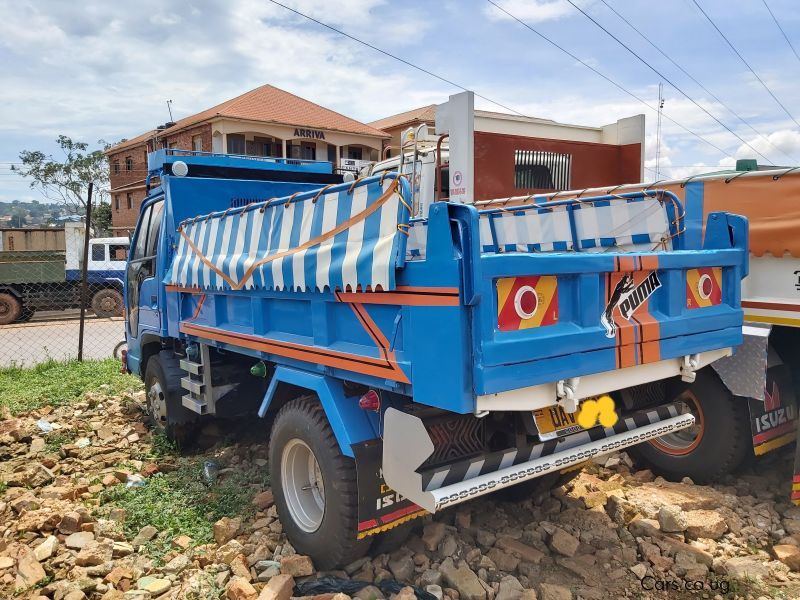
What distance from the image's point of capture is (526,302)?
2.43 m

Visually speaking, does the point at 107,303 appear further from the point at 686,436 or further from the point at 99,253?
Result: the point at 686,436

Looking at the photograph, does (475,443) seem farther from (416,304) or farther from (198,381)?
(198,381)

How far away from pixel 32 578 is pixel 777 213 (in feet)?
15.8

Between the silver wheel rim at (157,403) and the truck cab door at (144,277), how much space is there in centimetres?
53

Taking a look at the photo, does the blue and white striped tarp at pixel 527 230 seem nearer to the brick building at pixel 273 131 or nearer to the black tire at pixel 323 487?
the black tire at pixel 323 487

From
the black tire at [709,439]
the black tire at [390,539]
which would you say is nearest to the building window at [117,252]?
the black tire at [390,539]

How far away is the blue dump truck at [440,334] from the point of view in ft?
7.69

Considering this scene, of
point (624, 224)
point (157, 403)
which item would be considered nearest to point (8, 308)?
point (157, 403)

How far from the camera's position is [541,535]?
135 inches

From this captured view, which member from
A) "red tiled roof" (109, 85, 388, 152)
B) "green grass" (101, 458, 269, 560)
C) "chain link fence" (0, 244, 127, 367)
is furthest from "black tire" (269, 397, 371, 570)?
"red tiled roof" (109, 85, 388, 152)

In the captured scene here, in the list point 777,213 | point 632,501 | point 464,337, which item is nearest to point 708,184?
point 777,213

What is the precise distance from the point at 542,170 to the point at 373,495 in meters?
5.83

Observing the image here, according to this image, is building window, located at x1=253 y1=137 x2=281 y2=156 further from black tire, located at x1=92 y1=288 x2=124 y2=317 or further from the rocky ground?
the rocky ground

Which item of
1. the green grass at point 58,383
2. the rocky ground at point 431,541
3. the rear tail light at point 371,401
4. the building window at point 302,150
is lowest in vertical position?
the rocky ground at point 431,541
